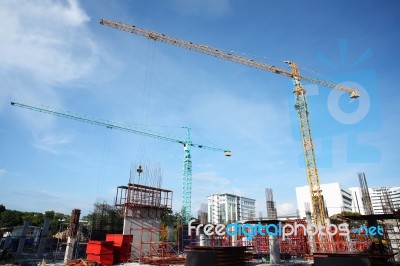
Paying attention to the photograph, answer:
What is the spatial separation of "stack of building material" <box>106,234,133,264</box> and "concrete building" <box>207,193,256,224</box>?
14995 centimetres

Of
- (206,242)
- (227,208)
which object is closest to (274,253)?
(206,242)

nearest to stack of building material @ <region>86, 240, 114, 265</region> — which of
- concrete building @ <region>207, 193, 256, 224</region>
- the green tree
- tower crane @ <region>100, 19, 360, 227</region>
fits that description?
tower crane @ <region>100, 19, 360, 227</region>

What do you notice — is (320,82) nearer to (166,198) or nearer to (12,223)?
(166,198)

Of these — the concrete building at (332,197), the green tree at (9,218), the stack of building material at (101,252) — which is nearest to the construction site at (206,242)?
the stack of building material at (101,252)

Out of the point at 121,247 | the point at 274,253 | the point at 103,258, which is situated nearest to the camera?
the point at 103,258

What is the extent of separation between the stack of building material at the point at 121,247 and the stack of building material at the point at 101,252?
2.58ft

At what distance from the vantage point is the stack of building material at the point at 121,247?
68.0 ft

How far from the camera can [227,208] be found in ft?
554

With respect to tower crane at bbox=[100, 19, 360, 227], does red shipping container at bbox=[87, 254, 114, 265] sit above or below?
below

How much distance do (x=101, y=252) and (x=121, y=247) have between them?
189cm

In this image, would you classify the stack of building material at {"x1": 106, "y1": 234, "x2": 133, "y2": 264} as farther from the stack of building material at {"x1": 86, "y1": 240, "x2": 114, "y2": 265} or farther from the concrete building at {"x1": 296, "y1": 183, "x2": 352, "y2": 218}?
A: the concrete building at {"x1": 296, "y1": 183, "x2": 352, "y2": 218}

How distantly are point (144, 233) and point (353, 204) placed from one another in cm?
14112

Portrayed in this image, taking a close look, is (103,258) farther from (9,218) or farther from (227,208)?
(227,208)

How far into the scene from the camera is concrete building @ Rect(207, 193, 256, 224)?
16762 centimetres
